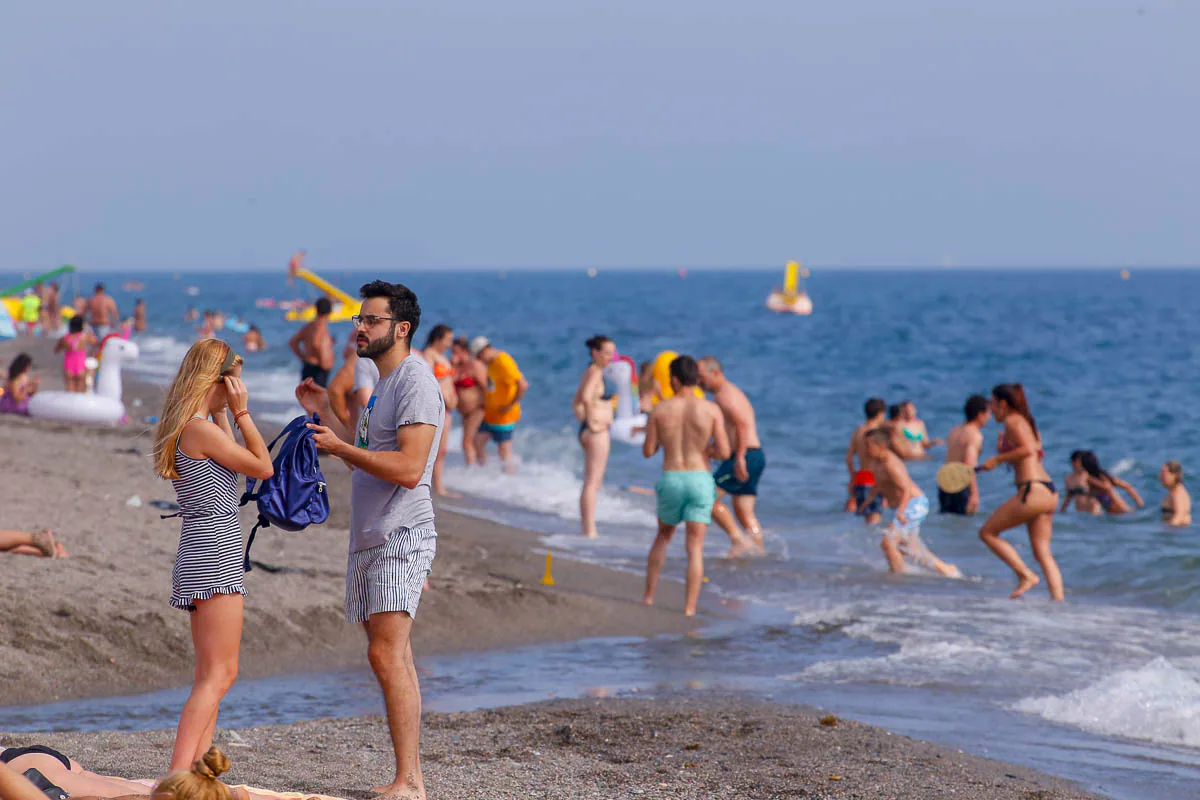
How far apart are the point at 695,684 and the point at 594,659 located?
75 cm

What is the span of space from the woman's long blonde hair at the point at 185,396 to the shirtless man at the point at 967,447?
8.42 metres

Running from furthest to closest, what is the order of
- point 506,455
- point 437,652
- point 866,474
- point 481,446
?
1. point 481,446
2. point 506,455
3. point 866,474
4. point 437,652

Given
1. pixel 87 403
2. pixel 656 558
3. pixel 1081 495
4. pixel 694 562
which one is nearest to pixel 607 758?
pixel 694 562

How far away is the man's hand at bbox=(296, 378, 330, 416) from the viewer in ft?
14.3

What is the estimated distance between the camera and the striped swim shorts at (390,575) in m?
4.01

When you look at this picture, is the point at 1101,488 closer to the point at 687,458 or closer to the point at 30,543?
the point at 687,458

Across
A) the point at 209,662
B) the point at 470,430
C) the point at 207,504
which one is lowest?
the point at 470,430

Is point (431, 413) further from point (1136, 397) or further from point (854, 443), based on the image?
point (1136, 397)

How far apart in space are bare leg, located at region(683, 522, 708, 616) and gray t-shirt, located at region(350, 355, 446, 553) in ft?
14.4

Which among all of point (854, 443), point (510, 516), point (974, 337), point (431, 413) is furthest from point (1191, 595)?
point (974, 337)

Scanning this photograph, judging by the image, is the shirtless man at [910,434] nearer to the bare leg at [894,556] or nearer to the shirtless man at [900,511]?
the shirtless man at [900,511]

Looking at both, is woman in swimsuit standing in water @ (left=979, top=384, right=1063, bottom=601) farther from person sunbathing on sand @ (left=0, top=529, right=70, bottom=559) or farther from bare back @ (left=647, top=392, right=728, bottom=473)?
person sunbathing on sand @ (left=0, top=529, right=70, bottom=559)

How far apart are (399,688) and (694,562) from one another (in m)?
4.49

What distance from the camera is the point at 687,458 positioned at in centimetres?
828
